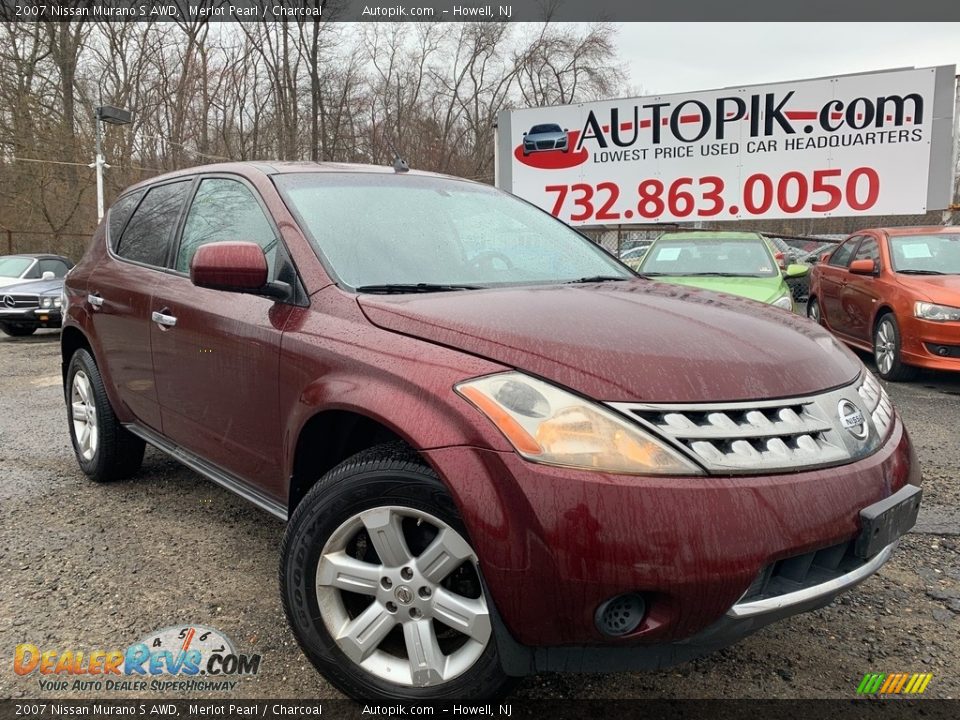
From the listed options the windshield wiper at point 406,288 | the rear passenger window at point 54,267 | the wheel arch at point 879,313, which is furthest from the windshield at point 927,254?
the rear passenger window at point 54,267

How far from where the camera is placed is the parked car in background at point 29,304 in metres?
10.9

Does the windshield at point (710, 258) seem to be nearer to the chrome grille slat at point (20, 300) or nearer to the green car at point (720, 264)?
the green car at point (720, 264)

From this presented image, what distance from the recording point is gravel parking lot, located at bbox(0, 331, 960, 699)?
81.5 inches

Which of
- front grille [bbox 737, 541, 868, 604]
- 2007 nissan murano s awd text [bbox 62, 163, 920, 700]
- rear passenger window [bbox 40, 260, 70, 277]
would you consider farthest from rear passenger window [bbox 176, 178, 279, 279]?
rear passenger window [bbox 40, 260, 70, 277]

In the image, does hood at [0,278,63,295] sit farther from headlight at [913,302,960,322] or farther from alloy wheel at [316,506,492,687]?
headlight at [913,302,960,322]

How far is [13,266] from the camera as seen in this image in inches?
475

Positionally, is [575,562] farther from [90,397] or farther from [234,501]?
[90,397]

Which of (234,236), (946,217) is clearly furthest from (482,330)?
(946,217)

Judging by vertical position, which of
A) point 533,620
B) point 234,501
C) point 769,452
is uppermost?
point 769,452

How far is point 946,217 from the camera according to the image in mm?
10203

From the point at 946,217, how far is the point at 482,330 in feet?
36.1

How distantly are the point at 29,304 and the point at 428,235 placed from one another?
426 inches

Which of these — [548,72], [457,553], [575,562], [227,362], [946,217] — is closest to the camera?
[575,562]

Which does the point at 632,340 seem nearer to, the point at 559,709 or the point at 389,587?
the point at 389,587
